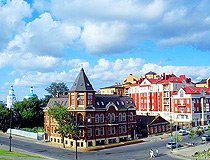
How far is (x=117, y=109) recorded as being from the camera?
212 feet

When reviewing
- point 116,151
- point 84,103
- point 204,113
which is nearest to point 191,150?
point 116,151

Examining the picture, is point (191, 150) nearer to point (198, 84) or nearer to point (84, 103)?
point (84, 103)

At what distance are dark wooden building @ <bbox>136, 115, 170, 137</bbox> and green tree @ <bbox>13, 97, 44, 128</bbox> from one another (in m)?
34.6

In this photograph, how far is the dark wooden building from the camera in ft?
234

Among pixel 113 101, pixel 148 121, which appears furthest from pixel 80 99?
pixel 148 121

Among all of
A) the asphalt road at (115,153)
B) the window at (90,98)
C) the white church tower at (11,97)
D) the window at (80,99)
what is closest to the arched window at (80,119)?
the window at (80,99)

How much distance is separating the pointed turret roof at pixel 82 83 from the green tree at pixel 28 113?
1274 inches

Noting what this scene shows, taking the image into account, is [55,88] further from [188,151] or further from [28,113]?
[188,151]

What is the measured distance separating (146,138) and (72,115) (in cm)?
2143

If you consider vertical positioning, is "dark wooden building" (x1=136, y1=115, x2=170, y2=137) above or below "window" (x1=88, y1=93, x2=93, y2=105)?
below

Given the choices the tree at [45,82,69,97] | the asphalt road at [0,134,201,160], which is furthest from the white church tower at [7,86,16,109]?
the asphalt road at [0,134,201,160]

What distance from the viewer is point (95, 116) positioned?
60969 mm

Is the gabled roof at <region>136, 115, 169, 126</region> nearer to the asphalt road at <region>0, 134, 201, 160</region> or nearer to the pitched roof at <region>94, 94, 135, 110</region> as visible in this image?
the pitched roof at <region>94, 94, 135, 110</region>

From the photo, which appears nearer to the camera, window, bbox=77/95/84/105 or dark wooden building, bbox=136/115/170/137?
window, bbox=77/95/84/105
